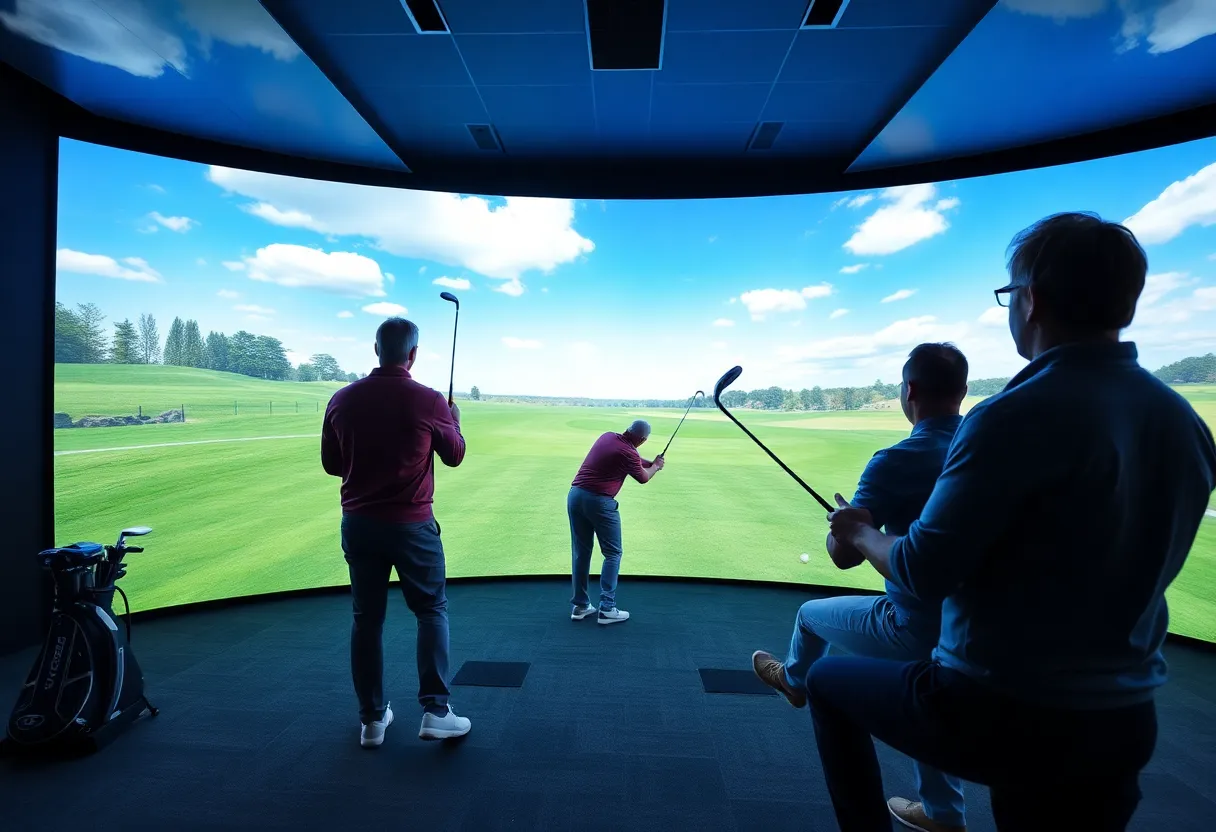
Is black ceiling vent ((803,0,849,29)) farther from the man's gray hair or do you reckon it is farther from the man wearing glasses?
the man's gray hair

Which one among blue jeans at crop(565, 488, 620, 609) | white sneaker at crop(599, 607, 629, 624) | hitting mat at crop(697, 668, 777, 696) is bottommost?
white sneaker at crop(599, 607, 629, 624)

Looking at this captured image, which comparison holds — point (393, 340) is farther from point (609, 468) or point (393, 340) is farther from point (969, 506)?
point (969, 506)

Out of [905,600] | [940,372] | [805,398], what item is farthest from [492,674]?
[805,398]

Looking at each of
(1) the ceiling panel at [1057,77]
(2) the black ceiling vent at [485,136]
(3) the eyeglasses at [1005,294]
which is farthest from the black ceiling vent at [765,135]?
(3) the eyeglasses at [1005,294]

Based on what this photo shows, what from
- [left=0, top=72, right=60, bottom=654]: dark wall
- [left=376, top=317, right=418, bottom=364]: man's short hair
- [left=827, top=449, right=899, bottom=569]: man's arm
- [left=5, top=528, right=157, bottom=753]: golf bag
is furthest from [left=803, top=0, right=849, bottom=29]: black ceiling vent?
[left=0, top=72, right=60, bottom=654]: dark wall

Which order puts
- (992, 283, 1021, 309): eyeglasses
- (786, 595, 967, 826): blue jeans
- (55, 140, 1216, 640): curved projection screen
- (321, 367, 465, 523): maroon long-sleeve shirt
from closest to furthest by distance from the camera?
1. (992, 283, 1021, 309): eyeglasses
2. (786, 595, 967, 826): blue jeans
3. (321, 367, 465, 523): maroon long-sleeve shirt
4. (55, 140, 1216, 640): curved projection screen

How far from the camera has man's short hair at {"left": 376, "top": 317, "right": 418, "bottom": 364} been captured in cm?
237

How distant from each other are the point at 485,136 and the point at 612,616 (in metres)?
3.52

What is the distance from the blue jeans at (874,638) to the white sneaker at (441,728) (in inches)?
58.1

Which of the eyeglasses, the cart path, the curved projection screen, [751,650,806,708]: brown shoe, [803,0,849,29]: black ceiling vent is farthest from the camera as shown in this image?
the cart path

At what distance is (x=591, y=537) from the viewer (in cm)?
392

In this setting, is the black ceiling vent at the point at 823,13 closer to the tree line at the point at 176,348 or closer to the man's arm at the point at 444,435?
the man's arm at the point at 444,435

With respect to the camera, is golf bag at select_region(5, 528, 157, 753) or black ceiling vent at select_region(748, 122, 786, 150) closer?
golf bag at select_region(5, 528, 157, 753)

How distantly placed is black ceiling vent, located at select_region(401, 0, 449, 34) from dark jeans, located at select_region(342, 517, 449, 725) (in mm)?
2376
